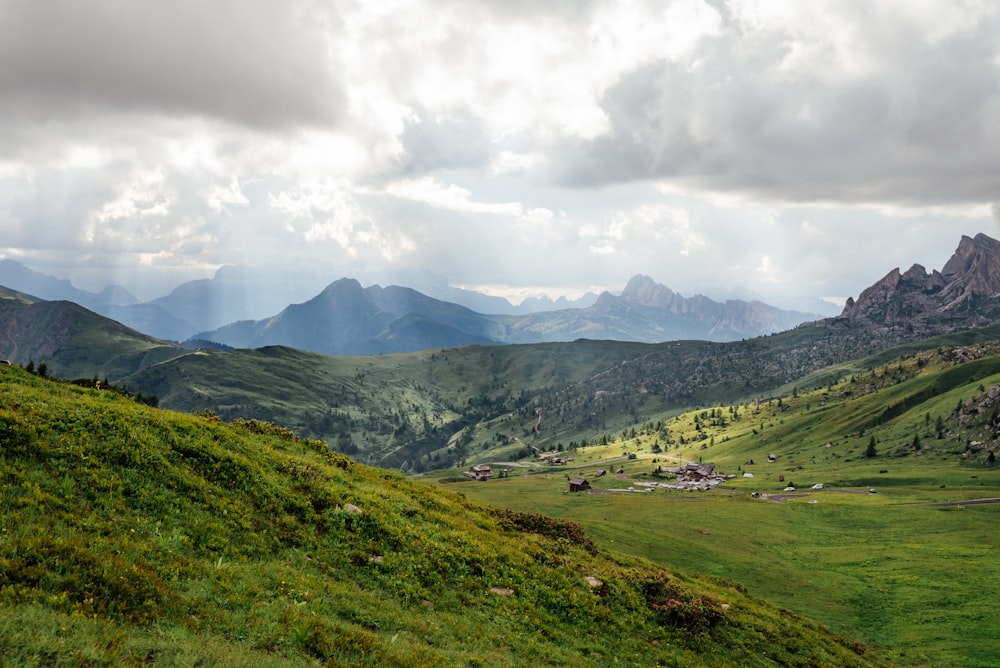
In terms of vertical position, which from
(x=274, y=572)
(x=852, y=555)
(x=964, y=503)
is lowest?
(x=964, y=503)

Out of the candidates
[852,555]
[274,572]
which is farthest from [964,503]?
[274,572]

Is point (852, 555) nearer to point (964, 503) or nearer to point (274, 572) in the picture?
point (274, 572)

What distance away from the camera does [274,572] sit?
1873 cm

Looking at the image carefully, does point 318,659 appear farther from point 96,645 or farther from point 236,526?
point 236,526

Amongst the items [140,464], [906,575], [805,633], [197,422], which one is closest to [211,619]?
[140,464]

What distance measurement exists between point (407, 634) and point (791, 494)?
181 m

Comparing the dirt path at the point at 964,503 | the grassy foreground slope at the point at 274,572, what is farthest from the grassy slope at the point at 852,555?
the grassy foreground slope at the point at 274,572

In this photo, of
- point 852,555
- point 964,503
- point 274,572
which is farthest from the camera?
point 964,503

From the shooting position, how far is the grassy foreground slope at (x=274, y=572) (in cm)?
1347

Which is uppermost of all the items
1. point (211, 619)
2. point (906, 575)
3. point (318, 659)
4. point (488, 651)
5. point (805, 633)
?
point (211, 619)

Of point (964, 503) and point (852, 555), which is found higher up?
point (852, 555)

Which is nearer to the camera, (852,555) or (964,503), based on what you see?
(852,555)

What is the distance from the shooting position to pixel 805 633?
32.5m

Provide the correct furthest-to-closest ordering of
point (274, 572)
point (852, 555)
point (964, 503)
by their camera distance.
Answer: point (964, 503), point (852, 555), point (274, 572)
